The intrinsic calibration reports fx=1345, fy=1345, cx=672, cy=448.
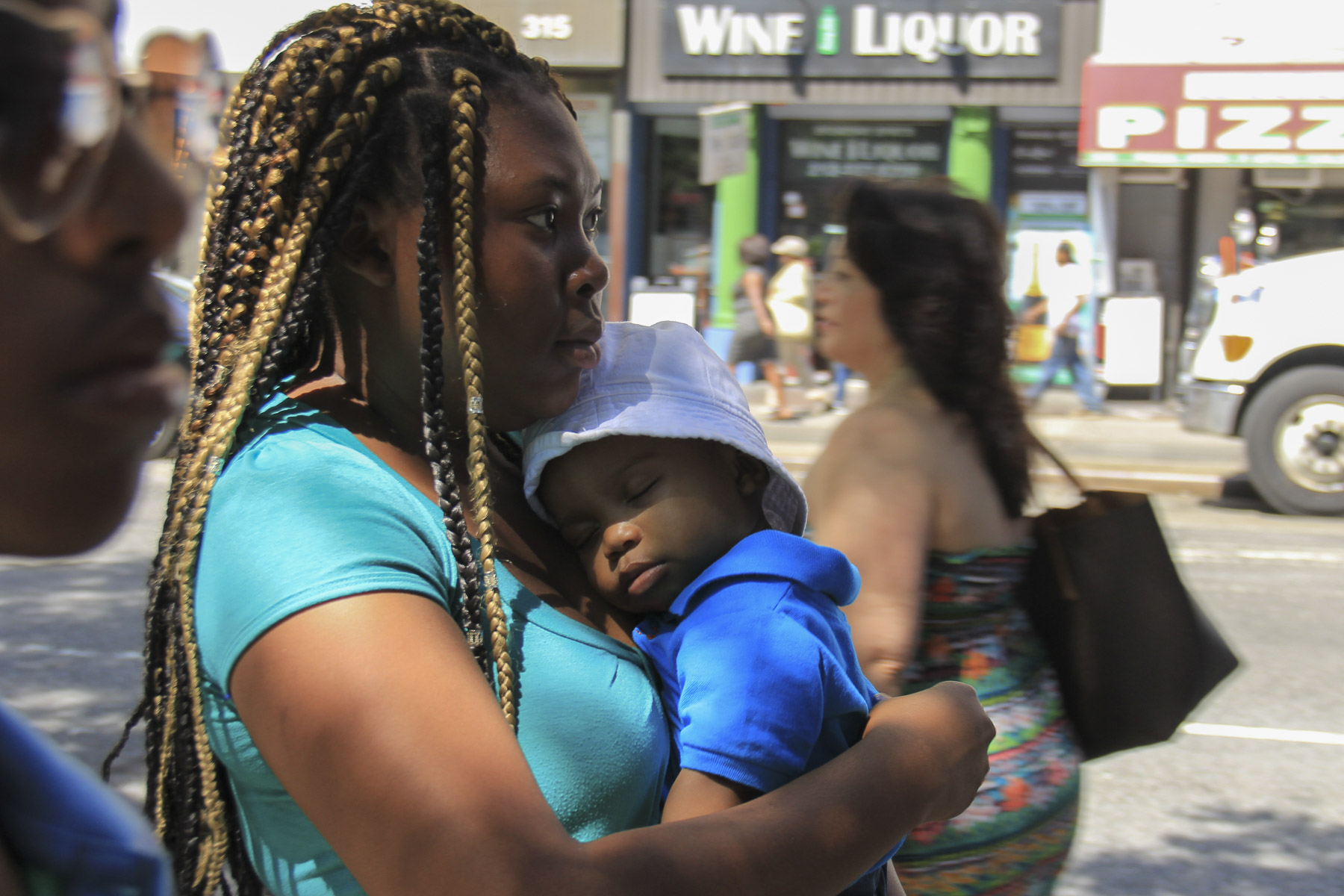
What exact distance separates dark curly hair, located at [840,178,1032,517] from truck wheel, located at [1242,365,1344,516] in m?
7.98

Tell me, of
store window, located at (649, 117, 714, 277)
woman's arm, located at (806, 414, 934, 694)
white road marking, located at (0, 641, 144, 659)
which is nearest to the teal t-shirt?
woman's arm, located at (806, 414, 934, 694)

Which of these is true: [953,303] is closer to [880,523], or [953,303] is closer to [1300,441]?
[880,523]

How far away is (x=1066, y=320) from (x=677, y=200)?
581 cm

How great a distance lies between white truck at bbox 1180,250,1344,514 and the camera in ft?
31.9

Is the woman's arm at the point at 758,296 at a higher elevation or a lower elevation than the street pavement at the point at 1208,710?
higher

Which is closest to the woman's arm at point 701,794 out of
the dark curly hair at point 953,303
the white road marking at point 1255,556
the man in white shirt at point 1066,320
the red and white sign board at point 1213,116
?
the dark curly hair at point 953,303

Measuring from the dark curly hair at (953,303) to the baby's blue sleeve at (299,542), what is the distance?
155 centimetres

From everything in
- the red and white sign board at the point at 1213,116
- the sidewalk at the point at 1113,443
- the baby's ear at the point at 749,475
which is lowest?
the sidewalk at the point at 1113,443

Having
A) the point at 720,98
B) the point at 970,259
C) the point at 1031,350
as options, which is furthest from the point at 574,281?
the point at 720,98

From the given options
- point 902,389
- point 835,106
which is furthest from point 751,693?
point 835,106

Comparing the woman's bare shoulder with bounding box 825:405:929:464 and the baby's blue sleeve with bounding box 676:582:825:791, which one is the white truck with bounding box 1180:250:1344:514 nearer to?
the woman's bare shoulder with bounding box 825:405:929:464

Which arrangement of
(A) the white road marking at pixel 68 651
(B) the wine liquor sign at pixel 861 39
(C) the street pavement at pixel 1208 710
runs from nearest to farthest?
1. (C) the street pavement at pixel 1208 710
2. (A) the white road marking at pixel 68 651
3. (B) the wine liquor sign at pixel 861 39

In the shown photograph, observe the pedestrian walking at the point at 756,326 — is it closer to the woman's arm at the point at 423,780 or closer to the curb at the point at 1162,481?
the curb at the point at 1162,481

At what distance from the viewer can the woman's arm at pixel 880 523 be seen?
2.28 metres
